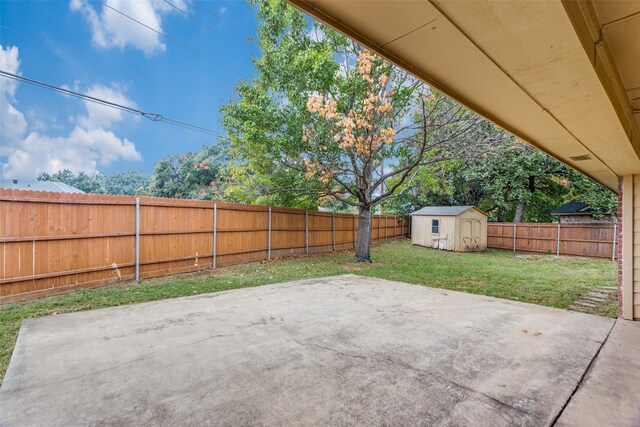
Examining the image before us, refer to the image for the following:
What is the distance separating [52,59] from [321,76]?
3301 cm

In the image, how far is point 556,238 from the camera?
40.5 ft

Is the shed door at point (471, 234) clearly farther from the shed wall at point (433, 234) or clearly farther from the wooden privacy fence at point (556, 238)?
the wooden privacy fence at point (556, 238)

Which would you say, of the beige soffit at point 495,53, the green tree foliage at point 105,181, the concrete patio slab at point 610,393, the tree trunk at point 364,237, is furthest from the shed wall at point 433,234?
the green tree foliage at point 105,181

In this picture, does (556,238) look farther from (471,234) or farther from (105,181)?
(105,181)

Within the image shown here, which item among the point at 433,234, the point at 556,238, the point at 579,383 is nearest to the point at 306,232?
the point at 433,234

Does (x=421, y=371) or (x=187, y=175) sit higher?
(x=187, y=175)

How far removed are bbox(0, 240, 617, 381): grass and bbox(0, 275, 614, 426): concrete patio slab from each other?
651mm

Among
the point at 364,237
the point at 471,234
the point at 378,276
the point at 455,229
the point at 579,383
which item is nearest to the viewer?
the point at 579,383

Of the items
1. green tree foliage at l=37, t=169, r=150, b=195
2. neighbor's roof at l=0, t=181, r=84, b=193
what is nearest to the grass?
neighbor's roof at l=0, t=181, r=84, b=193

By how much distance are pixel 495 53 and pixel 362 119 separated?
6.01m

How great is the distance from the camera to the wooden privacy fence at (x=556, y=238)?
11195mm

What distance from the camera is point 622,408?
6.34 feet

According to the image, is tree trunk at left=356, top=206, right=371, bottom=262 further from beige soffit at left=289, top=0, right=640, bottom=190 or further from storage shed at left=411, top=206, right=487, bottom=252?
beige soffit at left=289, top=0, right=640, bottom=190

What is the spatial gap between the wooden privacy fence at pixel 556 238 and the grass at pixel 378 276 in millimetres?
1436
